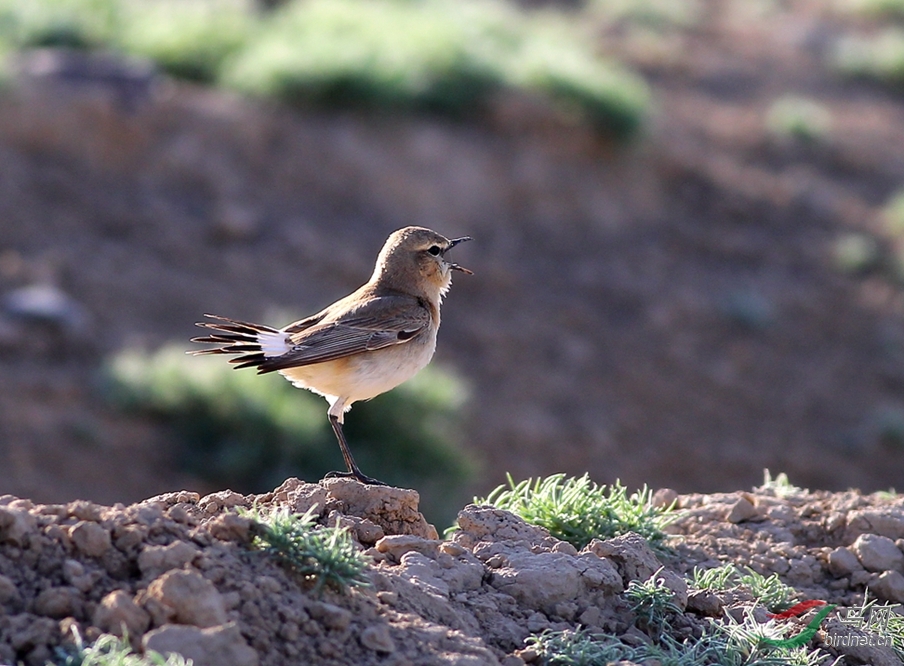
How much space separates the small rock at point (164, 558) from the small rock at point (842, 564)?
127 inches

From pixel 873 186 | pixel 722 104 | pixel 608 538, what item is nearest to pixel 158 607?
pixel 608 538

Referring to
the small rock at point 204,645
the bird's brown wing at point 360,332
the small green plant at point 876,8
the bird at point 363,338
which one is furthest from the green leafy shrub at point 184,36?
the small green plant at point 876,8

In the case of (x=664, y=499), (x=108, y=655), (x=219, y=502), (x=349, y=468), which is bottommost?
(x=108, y=655)

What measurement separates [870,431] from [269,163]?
28.4 ft

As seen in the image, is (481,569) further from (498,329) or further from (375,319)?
(498,329)

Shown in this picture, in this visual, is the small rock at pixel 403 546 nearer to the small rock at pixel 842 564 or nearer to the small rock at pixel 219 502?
the small rock at pixel 219 502

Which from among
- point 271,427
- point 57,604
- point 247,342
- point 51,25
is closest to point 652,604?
point 57,604

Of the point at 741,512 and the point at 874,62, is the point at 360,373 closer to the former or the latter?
the point at 741,512

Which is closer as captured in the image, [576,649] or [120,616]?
[120,616]

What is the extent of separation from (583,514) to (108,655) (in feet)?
8.71

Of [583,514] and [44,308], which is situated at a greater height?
[44,308]

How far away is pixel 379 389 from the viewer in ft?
21.5

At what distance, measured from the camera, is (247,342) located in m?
6.18

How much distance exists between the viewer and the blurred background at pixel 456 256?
1205 centimetres
